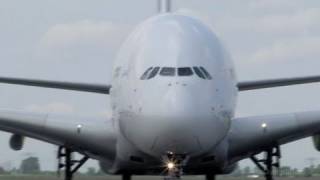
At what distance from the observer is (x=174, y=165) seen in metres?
21.8

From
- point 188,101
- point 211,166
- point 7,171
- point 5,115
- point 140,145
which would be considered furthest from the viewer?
point 7,171

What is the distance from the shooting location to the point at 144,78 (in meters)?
22.0

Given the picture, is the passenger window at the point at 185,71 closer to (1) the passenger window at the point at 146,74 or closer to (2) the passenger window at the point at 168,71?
(2) the passenger window at the point at 168,71

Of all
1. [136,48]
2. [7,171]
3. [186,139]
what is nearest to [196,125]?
[186,139]

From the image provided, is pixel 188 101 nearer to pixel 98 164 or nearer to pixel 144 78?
pixel 144 78

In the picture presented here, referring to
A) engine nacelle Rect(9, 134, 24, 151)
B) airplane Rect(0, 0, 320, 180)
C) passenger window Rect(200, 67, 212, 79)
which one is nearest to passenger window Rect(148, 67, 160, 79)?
airplane Rect(0, 0, 320, 180)

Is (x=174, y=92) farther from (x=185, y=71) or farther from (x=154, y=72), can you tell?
(x=154, y=72)

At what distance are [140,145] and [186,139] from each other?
1.73 meters

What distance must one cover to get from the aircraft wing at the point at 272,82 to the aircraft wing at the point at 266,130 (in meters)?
0.89

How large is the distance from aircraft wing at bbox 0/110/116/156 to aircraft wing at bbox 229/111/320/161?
3.07 m

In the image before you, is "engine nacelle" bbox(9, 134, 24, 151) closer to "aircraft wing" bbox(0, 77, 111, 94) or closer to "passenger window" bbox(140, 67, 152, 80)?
"aircraft wing" bbox(0, 77, 111, 94)

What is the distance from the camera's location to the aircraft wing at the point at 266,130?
83.1 ft

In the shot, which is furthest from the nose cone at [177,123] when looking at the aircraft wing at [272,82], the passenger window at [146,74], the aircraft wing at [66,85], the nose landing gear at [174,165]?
the aircraft wing at [66,85]

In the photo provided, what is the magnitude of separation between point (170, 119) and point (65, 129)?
6.06m
